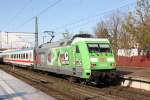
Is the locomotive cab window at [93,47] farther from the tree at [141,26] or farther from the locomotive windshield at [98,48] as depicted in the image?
the tree at [141,26]

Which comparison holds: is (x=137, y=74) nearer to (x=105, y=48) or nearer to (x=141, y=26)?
(x=105, y=48)

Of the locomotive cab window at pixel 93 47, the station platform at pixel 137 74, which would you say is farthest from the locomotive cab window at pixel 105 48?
the station platform at pixel 137 74

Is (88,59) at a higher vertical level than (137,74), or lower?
higher

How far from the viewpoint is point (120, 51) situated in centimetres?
6700

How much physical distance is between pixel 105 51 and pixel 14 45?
67.9 meters

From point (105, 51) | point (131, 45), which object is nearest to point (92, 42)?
point (105, 51)

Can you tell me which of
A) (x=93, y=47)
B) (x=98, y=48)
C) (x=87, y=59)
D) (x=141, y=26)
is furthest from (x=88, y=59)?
(x=141, y=26)

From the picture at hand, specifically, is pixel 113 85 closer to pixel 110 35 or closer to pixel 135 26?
pixel 135 26

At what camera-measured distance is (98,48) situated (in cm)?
2202

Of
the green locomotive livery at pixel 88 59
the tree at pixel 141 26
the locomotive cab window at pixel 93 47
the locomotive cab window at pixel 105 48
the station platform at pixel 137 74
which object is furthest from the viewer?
the tree at pixel 141 26

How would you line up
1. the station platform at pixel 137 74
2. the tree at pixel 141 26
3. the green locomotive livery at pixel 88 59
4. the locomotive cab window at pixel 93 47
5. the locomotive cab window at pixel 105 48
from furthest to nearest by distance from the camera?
1. the tree at pixel 141 26
2. the locomotive cab window at pixel 105 48
3. the locomotive cab window at pixel 93 47
4. the green locomotive livery at pixel 88 59
5. the station platform at pixel 137 74

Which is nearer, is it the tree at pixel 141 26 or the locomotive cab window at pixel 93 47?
the locomotive cab window at pixel 93 47

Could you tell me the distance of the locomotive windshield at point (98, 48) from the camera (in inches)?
856

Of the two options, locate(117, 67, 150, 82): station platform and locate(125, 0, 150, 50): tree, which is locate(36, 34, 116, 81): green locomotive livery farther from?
locate(125, 0, 150, 50): tree
